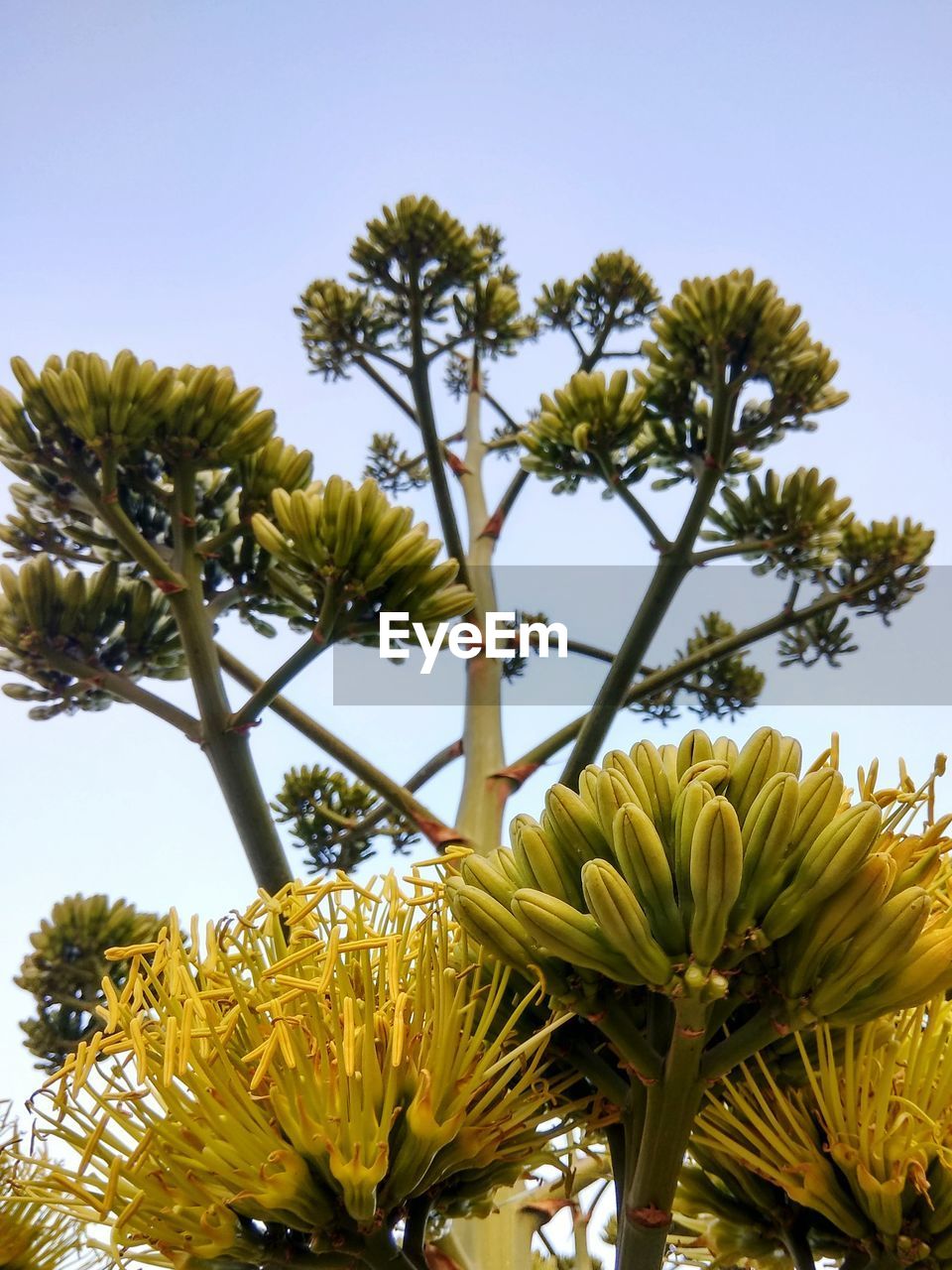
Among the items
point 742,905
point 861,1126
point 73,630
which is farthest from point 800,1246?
point 73,630

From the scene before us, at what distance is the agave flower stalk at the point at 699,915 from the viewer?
711mm

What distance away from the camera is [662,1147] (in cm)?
80

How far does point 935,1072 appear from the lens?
0.90 meters

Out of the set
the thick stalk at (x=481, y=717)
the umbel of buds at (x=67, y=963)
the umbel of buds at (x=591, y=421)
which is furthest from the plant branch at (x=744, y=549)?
the umbel of buds at (x=67, y=963)

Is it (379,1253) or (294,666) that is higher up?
(294,666)

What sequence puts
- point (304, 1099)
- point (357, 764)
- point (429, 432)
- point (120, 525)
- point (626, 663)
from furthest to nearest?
point (429, 432)
point (626, 663)
point (357, 764)
point (120, 525)
point (304, 1099)

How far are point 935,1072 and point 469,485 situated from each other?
115 inches

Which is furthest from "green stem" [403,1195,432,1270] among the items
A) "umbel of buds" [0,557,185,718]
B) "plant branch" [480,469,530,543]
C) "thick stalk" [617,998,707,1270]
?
"plant branch" [480,469,530,543]

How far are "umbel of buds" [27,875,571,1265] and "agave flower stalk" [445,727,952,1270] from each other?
75 millimetres

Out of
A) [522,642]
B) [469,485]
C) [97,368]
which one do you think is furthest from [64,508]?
[469,485]

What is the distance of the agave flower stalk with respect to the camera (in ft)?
2.33

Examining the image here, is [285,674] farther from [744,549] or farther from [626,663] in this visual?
[744,549]

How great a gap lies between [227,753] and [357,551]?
401 millimetres

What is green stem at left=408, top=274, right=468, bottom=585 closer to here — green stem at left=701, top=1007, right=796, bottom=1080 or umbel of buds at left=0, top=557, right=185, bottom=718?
umbel of buds at left=0, top=557, right=185, bottom=718
